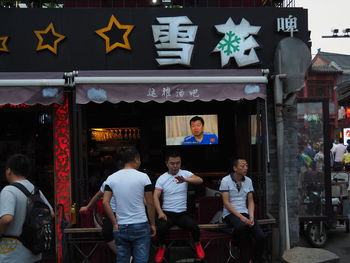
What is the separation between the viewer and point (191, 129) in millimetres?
10102

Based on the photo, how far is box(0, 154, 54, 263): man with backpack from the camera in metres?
4.01

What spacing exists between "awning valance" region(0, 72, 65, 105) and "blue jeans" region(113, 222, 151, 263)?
265cm

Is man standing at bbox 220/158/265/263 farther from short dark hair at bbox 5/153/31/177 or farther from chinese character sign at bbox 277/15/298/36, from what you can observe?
short dark hair at bbox 5/153/31/177

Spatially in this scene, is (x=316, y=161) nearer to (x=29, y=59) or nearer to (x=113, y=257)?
(x=113, y=257)

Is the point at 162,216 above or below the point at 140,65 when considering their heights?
below

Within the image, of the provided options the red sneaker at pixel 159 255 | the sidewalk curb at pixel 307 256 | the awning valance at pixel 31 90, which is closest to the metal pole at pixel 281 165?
the sidewalk curb at pixel 307 256

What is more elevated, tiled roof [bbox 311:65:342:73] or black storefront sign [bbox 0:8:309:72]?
tiled roof [bbox 311:65:342:73]

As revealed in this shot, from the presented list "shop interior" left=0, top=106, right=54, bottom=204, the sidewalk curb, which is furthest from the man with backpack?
"shop interior" left=0, top=106, right=54, bottom=204

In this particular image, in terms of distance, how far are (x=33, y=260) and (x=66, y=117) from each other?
143 inches

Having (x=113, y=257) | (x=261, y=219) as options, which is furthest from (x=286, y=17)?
(x=113, y=257)

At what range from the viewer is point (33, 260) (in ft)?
13.8

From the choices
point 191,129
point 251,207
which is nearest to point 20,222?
point 251,207

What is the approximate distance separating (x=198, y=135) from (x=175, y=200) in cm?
390

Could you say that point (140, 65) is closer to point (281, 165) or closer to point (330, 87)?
point (281, 165)
